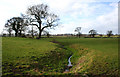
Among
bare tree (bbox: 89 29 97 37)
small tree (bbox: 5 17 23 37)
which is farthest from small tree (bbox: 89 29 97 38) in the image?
small tree (bbox: 5 17 23 37)

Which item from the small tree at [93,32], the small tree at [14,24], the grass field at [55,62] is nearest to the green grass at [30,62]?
the grass field at [55,62]

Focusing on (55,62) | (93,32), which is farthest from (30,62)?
(93,32)

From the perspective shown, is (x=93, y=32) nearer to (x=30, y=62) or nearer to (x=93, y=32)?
(x=93, y=32)

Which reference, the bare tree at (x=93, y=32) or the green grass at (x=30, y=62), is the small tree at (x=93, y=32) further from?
the green grass at (x=30, y=62)

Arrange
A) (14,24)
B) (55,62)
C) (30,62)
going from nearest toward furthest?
1. (30,62)
2. (55,62)
3. (14,24)

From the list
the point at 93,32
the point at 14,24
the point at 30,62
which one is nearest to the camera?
the point at 30,62

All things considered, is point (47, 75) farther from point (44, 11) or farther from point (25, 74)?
point (44, 11)

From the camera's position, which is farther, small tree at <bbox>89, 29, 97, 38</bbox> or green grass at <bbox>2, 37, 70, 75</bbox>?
small tree at <bbox>89, 29, 97, 38</bbox>

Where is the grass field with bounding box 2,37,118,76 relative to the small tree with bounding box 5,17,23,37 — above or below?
below

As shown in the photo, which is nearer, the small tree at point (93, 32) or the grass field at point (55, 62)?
the grass field at point (55, 62)

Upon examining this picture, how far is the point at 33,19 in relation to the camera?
4562cm

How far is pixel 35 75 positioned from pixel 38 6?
42436mm

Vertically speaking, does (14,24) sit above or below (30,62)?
above

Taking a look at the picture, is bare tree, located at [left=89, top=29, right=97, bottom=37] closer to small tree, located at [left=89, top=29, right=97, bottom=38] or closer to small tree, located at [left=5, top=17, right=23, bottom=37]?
small tree, located at [left=89, top=29, right=97, bottom=38]
